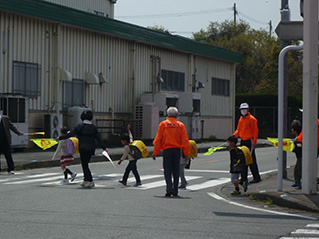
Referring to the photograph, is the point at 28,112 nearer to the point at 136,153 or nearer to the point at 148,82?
the point at 148,82

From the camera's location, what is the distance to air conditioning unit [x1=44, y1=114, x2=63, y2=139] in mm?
26844

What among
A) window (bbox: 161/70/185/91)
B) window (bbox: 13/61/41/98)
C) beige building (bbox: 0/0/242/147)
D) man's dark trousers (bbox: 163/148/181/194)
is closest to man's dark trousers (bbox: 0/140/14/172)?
man's dark trousers (bbox: 163/148/181/194)

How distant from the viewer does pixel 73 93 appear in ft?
96.8

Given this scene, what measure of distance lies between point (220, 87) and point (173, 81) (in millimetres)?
7005

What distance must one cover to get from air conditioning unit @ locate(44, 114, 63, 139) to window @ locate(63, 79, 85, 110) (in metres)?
1.94

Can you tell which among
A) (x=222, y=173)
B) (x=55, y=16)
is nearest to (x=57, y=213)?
(x=222, y=173)

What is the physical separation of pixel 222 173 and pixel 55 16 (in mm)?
13105

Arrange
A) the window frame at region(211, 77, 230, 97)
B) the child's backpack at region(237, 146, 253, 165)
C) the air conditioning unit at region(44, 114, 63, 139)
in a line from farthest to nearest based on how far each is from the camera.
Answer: the window frame at region(211, 77, 230, 97) → the air conditioning unit at region(44, 114, 63, 139) → the child's backpack at region(237, 146, 253, 165)

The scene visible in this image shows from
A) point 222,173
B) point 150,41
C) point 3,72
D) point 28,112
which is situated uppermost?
point 150,41

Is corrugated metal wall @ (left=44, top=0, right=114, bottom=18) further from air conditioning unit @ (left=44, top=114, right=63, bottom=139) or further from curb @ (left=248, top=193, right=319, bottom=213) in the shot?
curb @ (left=248, top=193, right=319, bottom=213)

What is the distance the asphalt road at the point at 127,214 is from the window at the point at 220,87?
93.2ft

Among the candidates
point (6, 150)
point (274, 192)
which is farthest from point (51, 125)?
point (274, 192)

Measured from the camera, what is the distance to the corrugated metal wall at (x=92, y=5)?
1601 inches

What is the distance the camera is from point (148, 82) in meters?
35.6
